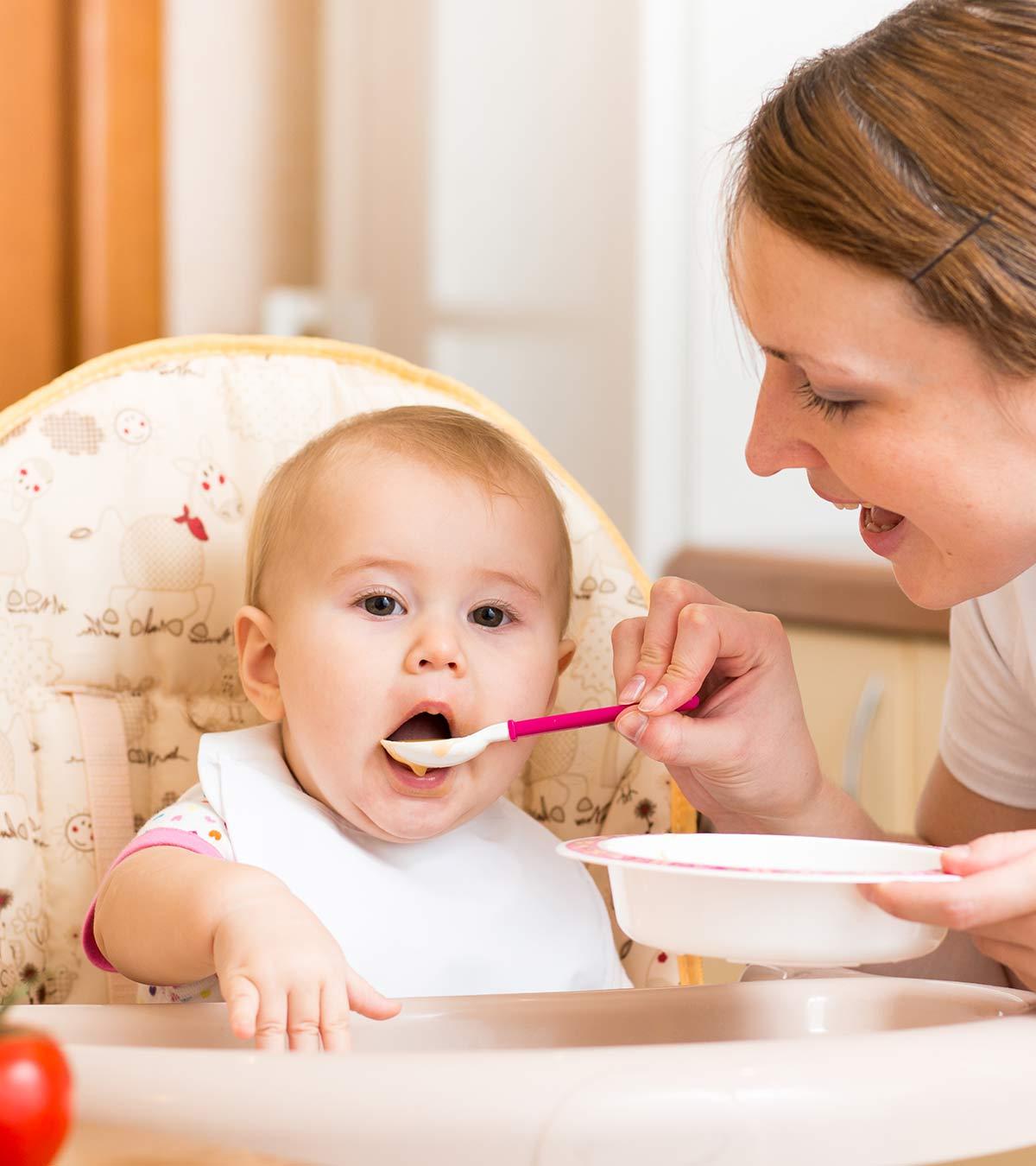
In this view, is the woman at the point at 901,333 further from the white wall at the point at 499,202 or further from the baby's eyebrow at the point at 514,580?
the white wall at the point at 499,202

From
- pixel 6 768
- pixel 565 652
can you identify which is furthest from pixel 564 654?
pixel 6 768

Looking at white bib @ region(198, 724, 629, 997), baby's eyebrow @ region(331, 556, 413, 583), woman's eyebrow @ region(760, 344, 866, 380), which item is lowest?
white bib @ region(198, 724, 629, 997)

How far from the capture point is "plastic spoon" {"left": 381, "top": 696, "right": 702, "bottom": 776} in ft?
3.03

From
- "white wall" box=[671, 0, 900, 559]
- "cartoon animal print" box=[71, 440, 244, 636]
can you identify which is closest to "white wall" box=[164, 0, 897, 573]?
"white wall" box=[671, 0, 900, 559]

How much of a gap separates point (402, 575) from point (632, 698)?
18cm

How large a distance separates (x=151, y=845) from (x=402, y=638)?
8.1 inches

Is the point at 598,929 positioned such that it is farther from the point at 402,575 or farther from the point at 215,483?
the point at 215,483

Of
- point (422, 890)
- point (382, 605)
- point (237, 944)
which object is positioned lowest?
point (422, 890)

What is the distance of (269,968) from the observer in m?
0.72

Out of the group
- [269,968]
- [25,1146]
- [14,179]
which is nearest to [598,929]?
[269,968]

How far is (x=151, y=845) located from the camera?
912mm

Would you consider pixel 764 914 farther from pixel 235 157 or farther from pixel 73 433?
pixel 235 157

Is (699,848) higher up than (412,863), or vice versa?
(699,848)

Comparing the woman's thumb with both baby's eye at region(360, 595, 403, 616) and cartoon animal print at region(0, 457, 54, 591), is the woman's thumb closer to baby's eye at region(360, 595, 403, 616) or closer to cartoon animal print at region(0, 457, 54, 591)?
baby's eye at region(360, 595, 403, 616)
